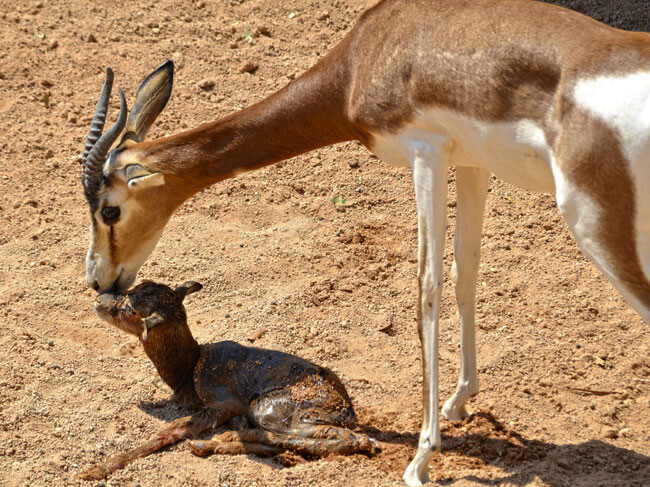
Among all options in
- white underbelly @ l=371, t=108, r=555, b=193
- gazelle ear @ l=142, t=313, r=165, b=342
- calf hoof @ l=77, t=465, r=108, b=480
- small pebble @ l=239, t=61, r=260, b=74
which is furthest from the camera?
small pebble @ l=239, t=61, r=260, b=74

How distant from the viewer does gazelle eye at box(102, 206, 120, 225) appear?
5703mm

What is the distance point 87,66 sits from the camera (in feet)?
30.7

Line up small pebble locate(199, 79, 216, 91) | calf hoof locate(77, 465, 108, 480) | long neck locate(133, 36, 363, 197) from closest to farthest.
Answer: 1. calf hoof locate(77, 465, 108, 480)
2. long neck locate(133, 36, 363, 197)
3. small pebble locate(199, 79, 216, 91)

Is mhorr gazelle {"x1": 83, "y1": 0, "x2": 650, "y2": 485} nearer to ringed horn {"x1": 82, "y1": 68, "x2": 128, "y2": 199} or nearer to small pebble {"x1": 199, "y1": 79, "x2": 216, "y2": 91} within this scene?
ringed horn {"x1": 82, "y1": 68, "x2": 128, "y2": 199}

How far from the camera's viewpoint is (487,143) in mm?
4531

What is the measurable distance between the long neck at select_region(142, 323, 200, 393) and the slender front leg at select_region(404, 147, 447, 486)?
1.57 m

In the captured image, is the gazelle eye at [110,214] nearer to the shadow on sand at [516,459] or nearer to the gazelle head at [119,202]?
the gazelle head at [119,202]

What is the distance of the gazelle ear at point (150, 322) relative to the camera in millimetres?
5430

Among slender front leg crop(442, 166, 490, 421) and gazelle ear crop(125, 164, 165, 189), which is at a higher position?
gazelle ear crop(125, 164, 165, 189)

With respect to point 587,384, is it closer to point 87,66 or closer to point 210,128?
point 210,128

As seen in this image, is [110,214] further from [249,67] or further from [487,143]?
[249,67]

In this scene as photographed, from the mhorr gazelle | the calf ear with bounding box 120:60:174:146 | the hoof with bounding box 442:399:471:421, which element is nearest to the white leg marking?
the mhorr gazelle

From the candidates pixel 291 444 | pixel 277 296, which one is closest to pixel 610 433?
pixel 291 444

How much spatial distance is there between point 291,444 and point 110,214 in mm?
1871
